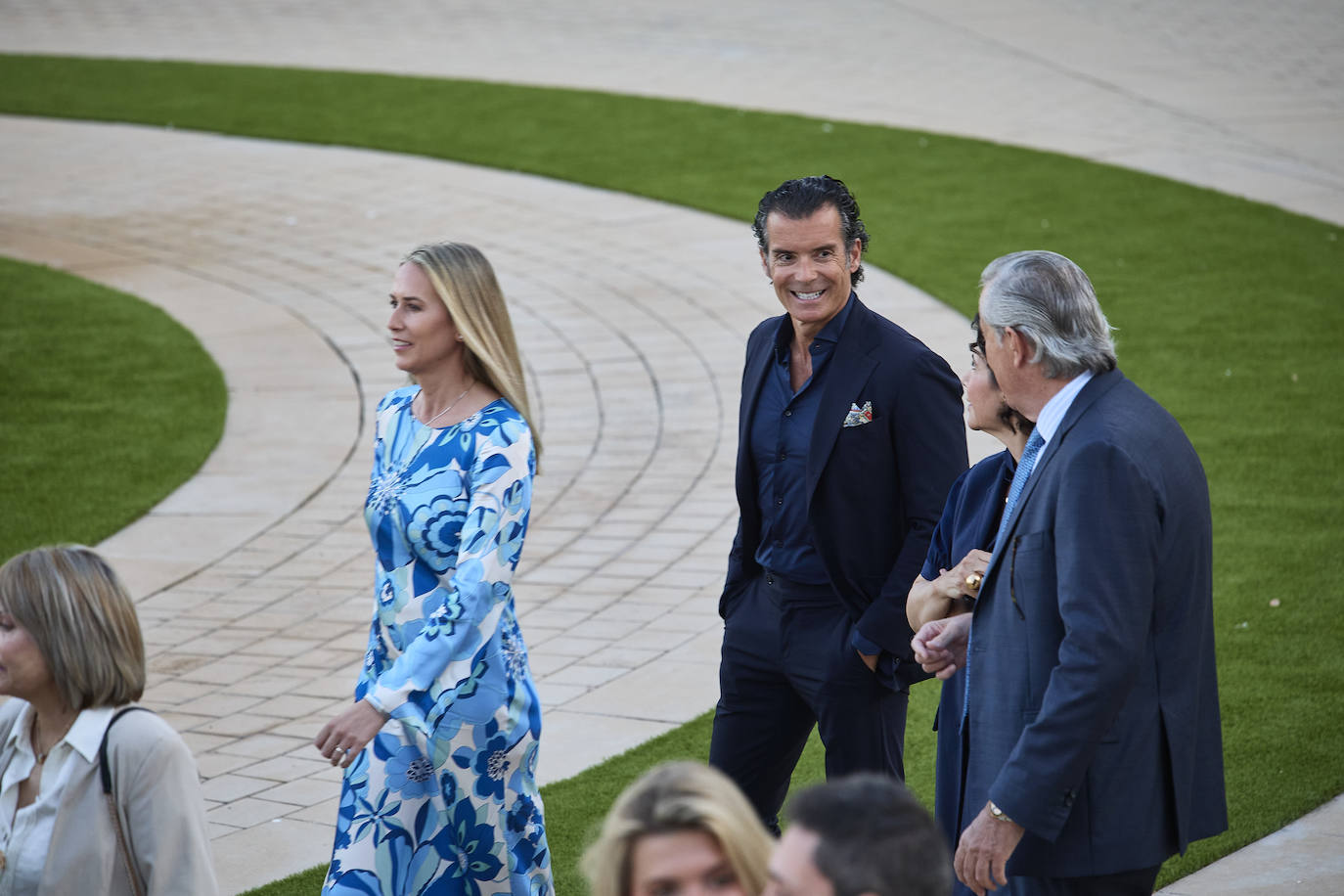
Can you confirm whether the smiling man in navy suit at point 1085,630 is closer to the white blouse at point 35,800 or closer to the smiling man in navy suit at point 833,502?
the smiling man in navy suit at point 833,502

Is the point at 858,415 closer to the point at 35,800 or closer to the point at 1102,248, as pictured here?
the point at 35,800

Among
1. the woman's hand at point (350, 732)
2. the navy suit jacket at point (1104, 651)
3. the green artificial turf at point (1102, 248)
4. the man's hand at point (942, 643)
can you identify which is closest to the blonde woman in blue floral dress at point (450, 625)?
the woman's hand at point (350, 732)

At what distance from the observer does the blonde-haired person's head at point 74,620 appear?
362cm

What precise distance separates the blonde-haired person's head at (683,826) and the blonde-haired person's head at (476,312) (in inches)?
72.4

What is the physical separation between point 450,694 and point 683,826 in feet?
5.37

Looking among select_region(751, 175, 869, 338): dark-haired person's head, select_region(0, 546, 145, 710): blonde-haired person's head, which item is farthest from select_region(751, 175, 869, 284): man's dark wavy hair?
select_region(0, 546, 145, 710): blonde-haired person's head

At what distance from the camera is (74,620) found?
143 inches

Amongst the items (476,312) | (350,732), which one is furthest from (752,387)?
(350,732)

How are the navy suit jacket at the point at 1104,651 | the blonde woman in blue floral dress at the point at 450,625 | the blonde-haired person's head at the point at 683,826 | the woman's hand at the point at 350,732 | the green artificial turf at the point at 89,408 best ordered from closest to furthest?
the blonde-haired person's head at the point at 683,826 → the navy suit jacket at the point at 1104,651 → the woman's hand at the point at 350,732 → the blonde woman in blue floral dress at the point at 450,625 → the green artificial turf at the point at 89,408

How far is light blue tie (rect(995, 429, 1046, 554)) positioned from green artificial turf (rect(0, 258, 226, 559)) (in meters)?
6.74

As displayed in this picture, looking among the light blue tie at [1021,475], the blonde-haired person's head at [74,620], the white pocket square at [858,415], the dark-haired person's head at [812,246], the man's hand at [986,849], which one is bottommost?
the man's hand at [986,849]

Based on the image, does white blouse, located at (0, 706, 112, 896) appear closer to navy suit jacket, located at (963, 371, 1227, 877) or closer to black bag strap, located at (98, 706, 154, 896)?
black bag strap, located at (98, 706, 154, 896)

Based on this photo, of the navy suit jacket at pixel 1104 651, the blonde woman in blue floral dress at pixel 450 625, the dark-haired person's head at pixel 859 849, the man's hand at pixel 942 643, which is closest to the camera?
the dark-haired person's head at pixel 859 849

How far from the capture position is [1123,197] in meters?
17.3
